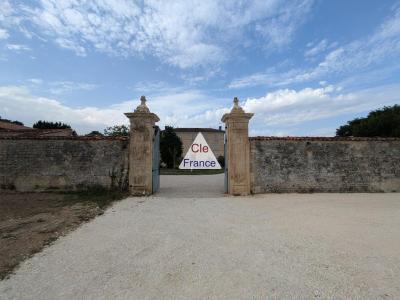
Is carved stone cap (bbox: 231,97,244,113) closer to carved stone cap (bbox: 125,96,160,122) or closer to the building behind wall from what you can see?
carved stone cap (bbox: 125,96,160,122)

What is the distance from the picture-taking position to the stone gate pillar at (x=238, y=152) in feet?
29.7

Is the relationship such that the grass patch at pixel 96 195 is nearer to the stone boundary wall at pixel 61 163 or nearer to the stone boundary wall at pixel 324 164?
the stone boundary wall at pixel 61 163

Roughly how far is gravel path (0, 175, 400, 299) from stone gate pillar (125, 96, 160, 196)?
2502 millimetres

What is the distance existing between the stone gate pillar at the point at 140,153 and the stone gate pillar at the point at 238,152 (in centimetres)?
279

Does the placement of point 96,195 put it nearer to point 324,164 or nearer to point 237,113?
point 237,113

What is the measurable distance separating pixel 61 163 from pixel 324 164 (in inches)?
371

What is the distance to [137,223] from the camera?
5.41 metres

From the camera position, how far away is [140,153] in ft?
29.3

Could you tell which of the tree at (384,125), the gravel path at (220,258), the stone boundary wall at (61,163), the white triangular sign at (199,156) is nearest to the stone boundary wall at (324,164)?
the white triangular sign at (199,156)

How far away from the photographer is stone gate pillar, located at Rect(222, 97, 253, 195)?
9047 mm

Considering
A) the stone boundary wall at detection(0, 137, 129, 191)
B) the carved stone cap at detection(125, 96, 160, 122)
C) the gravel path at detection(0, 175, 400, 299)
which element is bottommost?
the gravel path at detection(0, 175, 400, 299)

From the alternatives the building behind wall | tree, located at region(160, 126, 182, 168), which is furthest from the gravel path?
the building behind wall

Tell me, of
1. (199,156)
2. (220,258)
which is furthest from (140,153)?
(220,258)

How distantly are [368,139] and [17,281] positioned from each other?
11.0 m
